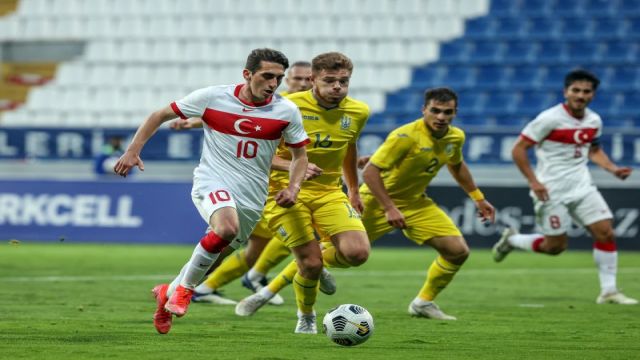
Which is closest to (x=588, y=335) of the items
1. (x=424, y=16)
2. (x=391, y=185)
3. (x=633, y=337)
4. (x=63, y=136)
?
(x=633, y=337)

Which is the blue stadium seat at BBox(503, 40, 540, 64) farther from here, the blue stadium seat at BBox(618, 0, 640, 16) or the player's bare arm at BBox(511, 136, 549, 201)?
the player's bare arm at BBox(511, 136, 549, 201)

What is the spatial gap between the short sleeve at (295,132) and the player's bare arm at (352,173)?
3.32 ft

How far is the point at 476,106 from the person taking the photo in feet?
75.6

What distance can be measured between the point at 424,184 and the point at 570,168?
2.50 m

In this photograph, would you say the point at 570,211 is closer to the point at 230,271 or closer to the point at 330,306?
the point at 330,306

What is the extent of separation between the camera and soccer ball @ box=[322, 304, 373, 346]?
23.0 feet

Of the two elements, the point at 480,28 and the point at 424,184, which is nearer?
the point at 424,184

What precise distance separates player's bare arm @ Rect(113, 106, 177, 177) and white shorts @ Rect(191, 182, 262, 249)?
0.43 meters

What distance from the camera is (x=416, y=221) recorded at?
934 centimetres

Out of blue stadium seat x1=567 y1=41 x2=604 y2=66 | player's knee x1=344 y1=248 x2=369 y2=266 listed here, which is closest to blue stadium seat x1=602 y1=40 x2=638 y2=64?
blue stadium seat x1=567 y1=41 x2=604 y2=66

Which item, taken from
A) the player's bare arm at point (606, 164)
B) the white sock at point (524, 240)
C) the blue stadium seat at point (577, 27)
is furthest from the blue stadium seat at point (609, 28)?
the player's bare arm at point (606, 164)

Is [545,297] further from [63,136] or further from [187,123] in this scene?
[63,136]

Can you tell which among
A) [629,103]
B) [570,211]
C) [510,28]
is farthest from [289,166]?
[510,28]

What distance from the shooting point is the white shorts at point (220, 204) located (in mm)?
7266
